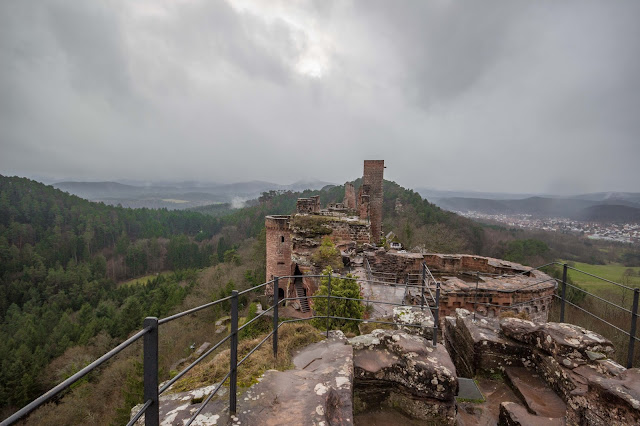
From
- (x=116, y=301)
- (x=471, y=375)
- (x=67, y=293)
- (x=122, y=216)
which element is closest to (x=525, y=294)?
(x=471, y=375)

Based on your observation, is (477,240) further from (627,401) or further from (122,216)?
(122,216)

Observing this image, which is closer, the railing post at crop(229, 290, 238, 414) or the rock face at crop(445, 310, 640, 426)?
the railing post at crop(229, 290, 238, 414)

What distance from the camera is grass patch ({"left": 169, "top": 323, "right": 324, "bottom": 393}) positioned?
3.32 meters

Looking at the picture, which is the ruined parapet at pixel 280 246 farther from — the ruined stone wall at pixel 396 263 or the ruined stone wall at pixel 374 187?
the ruined stone wall at pixel 374 187

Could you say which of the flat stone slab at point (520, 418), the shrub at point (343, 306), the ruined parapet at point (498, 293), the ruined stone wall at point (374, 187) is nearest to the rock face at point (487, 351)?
the flat stone slab at point (520, 418)

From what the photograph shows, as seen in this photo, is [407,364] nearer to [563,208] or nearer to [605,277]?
[605,277]

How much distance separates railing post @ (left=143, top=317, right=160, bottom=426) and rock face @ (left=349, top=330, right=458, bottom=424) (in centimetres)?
262

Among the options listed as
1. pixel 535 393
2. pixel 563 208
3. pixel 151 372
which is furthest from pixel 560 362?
pixel 563 208

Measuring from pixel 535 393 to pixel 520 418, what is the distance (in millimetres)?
990

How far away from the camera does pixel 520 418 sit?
359 centimetres

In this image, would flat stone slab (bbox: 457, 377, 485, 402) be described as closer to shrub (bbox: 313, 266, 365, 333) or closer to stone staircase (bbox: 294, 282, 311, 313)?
shrub (bbox: 313, 266, 365, 333)

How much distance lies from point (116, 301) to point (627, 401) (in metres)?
63.8

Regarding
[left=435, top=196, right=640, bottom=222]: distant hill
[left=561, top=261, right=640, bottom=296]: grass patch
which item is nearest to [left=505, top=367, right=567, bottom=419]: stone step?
[left=561, top=261, right=640, bottom=296]: grass patch

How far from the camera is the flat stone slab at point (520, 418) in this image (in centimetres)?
352
